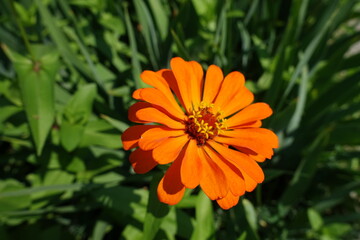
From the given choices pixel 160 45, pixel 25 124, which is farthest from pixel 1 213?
pixel 160 45

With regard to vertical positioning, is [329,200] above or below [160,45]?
below

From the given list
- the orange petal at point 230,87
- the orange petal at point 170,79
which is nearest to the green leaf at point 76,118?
the orange petal at point 170,79

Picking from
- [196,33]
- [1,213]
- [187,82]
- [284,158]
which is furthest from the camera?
[196,33]

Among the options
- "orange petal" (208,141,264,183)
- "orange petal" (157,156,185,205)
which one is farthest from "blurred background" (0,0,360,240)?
"orange petal" (208,141,264,183)

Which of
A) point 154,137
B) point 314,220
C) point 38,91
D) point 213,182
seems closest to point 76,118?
point 38,91

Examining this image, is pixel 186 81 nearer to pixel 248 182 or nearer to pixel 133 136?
pixel 133 136

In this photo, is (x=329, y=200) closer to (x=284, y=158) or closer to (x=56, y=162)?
(x=284, y=158)

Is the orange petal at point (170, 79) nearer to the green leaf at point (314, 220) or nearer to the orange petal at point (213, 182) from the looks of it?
the orange petal at point (213, 182)
